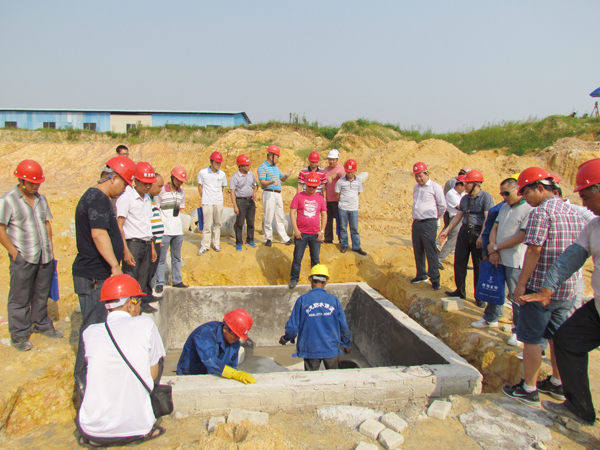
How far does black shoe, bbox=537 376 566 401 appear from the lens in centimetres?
315

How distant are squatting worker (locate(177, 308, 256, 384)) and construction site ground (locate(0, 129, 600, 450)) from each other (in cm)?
44

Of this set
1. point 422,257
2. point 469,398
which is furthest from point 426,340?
point 422,257

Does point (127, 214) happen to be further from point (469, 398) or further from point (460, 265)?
point (460, 265)

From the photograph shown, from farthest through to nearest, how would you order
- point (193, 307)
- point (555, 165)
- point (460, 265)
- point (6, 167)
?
point (6, 167)
point (555, 165)
point (193, 307)
point (460, 265)

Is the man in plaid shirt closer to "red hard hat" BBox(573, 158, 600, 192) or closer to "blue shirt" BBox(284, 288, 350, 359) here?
"red hard hat" BBox(573, 158, 600, 192)

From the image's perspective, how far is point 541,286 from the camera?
10.0 ft

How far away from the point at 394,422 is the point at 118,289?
7.57ft

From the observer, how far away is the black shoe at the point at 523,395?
10.0 feet

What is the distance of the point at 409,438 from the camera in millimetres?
2768

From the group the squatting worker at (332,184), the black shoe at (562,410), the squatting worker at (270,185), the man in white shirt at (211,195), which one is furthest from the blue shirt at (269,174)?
the black shoe at (562,410)

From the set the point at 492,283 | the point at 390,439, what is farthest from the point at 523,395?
the point at 492,283

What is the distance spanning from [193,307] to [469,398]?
414 centimetres

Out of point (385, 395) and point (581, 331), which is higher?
point (581, 331)

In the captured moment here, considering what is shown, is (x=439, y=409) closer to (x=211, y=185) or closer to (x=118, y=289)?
(x=118, y=289)
